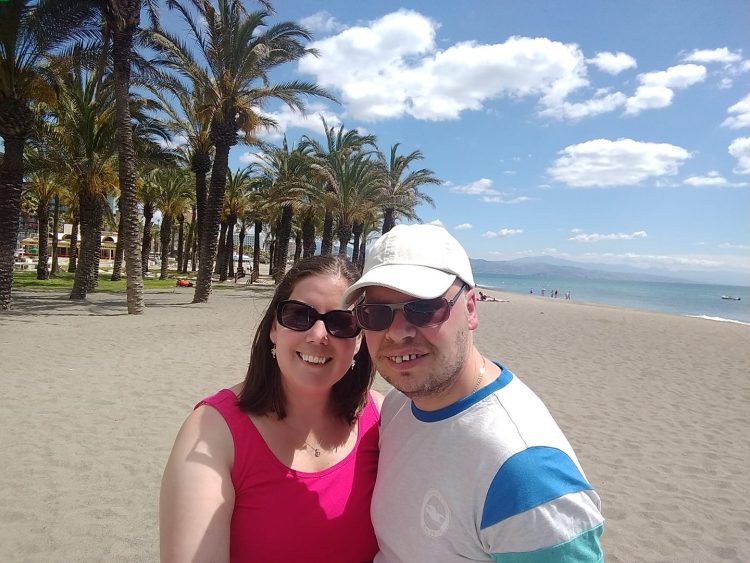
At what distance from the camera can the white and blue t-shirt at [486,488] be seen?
3.94ft

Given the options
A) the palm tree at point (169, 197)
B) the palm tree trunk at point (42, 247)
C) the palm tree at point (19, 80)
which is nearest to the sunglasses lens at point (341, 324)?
the palm tree at point (19, 80)

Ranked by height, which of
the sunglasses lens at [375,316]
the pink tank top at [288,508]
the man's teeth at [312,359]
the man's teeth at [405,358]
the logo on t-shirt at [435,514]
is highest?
the sunglasses lens at [375,316]

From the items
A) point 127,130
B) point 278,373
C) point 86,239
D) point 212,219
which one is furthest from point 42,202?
point 278,373

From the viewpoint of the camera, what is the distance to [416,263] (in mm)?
1747

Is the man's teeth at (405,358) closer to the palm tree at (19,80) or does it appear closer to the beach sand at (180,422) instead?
the beach sand at (180,422)

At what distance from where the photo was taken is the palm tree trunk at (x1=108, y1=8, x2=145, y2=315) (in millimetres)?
13742

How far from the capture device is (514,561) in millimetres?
1229

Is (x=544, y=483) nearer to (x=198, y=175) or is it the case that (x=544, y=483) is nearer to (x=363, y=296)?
(x=363, y=296)

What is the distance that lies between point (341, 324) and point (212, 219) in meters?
18.7

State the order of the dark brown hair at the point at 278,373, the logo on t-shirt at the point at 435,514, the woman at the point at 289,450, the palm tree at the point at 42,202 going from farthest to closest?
1. the palm tree at the point at 42,202
2. the dark brown hair at the point at 278,373
3. the woman at the point at 289,450
4. the logo on t-shirt at the point at 435,514

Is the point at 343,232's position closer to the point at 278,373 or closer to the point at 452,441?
the point at 278,373

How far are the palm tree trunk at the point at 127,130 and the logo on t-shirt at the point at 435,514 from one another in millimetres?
14705

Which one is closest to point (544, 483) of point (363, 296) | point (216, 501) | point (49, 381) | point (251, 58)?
point (363, 296)

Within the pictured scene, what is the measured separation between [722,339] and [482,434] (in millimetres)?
22180
